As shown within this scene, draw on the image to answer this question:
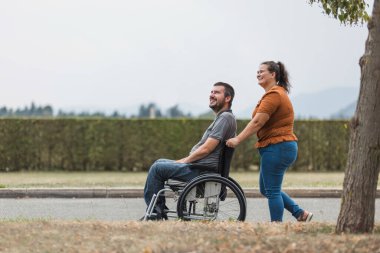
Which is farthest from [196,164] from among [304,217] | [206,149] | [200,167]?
[304,217]

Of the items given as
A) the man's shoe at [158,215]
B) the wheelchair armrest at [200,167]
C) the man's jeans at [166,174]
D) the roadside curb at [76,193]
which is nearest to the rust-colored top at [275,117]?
the wheelchair armrest at [200,167]

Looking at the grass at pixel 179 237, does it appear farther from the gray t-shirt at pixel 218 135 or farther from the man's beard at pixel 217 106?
→ the man's beard at pixel 217 106

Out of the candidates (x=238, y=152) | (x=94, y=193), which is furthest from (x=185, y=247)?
(x=238, y=152)

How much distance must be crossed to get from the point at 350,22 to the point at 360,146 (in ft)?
9.84

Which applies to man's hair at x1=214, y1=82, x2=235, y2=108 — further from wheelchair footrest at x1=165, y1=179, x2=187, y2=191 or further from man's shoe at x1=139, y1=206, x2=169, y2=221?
man's shoe at x1=139, y1=206, x2=169, y2=221

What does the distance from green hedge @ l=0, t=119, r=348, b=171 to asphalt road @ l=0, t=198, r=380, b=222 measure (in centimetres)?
701

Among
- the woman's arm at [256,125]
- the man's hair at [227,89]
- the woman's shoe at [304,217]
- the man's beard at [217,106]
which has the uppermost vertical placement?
the man's hair at [227,89]

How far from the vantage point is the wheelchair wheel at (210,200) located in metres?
8.20

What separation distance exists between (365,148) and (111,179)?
35.3 ft

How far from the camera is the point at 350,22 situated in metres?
9.58

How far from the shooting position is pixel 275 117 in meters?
8.33

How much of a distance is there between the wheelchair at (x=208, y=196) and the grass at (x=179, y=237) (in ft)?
2.26

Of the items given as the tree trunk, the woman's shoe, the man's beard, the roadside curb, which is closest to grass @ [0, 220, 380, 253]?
the tree trunk

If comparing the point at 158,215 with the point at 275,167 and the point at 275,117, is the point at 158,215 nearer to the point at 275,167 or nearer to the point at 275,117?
the point at 275,167
